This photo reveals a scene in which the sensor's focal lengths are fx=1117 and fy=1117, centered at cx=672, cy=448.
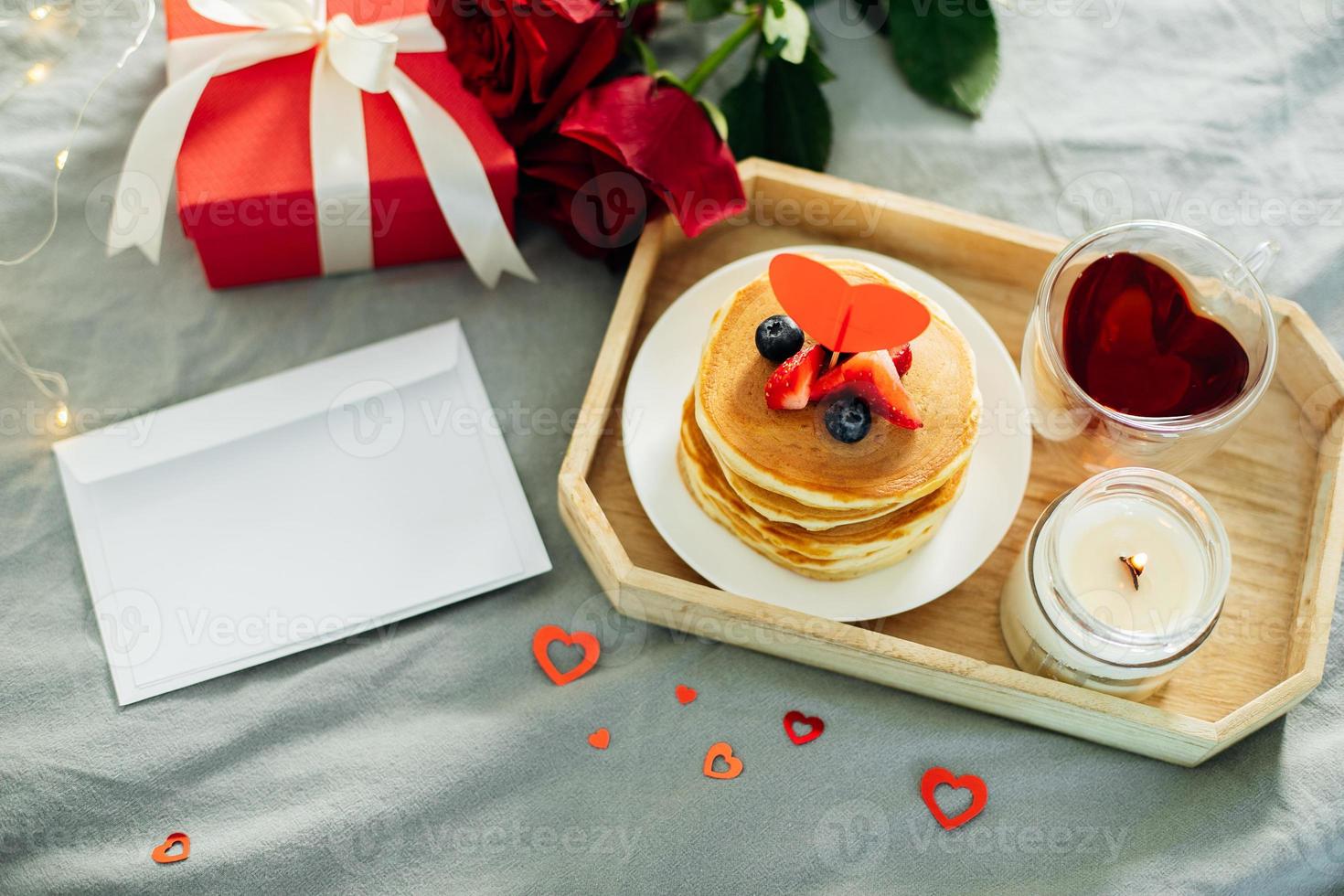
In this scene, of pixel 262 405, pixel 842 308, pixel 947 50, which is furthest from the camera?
pixel 947 50

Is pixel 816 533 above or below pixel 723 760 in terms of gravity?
above

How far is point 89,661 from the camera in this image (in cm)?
89

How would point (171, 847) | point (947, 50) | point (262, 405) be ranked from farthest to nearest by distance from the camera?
point (947, 50) < point (262, 405) < point (171, 847)

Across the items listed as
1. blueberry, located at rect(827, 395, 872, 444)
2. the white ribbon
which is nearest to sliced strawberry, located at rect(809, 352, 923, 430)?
blueberry, located at rect(827, 395, 872, 444)

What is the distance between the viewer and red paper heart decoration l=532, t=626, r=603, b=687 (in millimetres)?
908

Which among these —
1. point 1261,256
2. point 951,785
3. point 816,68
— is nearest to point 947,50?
point 816,68

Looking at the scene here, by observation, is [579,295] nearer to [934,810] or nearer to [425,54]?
[425,54]

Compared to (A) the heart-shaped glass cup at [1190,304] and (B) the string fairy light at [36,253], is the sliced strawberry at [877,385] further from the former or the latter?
(B) the string fairy light at [36,253]

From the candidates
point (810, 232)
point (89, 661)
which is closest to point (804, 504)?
point (810, 232)

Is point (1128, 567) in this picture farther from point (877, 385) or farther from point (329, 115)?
point (329, 115)

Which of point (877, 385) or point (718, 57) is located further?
point (718, 57)

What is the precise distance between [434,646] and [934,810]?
0.42 metres

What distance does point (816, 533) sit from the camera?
0.81m

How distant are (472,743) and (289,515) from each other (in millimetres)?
246
